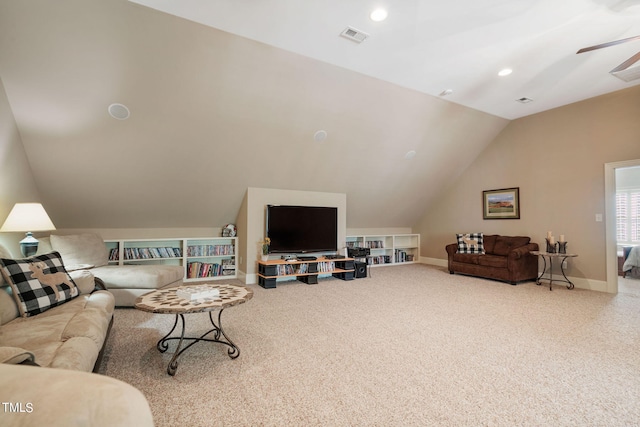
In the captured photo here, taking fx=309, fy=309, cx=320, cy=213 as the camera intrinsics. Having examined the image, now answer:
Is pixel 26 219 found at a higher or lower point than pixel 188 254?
higher

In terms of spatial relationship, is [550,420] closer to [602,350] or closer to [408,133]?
[602,350]

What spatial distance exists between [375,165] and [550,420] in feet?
14.9

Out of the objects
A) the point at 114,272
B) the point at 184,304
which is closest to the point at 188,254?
the point at 114,272

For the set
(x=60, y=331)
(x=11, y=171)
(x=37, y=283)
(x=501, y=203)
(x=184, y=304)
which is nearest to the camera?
(x=60, y=331)

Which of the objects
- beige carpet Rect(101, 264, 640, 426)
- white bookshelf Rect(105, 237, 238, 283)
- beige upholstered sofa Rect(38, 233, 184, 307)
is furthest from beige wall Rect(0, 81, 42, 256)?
beige carpet Rect(101, 264, 640, 426)

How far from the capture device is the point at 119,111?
3.56 m

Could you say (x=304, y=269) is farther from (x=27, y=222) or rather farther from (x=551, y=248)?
(x=551, y=248)

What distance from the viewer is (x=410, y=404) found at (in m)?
1.83

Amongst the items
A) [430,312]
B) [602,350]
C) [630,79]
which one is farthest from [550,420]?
[630,79]

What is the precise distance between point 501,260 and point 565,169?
1.90 metres

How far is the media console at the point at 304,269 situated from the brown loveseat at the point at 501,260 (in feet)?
6.99

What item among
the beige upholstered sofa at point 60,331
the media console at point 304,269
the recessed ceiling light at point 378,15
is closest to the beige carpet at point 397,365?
the beige upholstered sofa at point 60,331

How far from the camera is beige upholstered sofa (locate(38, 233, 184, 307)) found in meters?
3.64

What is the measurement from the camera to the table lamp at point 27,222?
3.02m
